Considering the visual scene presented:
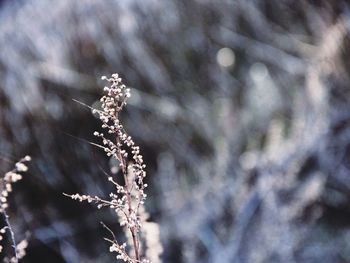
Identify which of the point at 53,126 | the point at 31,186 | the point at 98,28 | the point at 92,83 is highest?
the point at 98,28

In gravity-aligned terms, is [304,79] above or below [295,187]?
above

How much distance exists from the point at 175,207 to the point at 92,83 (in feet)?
2.95

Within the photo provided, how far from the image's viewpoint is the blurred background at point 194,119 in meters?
3.35

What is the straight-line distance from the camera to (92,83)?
362cm

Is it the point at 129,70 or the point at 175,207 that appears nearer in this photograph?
the point at 175,207

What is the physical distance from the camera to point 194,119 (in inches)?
146

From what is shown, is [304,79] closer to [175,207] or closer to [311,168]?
[311,168]

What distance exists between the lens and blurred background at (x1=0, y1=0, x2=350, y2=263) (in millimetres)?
3346

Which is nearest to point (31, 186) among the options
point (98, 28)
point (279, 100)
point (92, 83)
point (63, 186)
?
point (63, 186)

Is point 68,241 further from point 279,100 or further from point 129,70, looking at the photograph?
point 279,100

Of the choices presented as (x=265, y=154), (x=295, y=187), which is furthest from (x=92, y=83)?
(x=295, y=187)

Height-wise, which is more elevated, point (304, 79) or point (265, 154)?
point (304, 79)

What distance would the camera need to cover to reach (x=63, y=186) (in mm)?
3623

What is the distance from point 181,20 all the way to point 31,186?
1.39 meters
